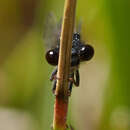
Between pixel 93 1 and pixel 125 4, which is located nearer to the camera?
pixel 125 4

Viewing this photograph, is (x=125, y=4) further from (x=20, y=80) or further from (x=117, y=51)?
(x=20, y=80)

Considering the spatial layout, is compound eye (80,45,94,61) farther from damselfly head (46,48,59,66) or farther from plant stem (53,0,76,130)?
plant stem (53,0,76,130)

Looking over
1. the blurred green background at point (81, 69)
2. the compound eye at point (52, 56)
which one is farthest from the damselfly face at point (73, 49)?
the blurred green background at point (81, 69)

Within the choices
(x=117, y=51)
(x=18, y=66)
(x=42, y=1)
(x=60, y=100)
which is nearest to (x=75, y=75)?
(x=117, y=51)

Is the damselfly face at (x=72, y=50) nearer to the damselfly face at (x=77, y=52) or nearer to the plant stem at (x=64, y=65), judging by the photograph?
the damselfly face at (x=77, y=52)

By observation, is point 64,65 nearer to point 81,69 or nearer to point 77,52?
point 77,52

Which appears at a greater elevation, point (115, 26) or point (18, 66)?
point (115, 26)
